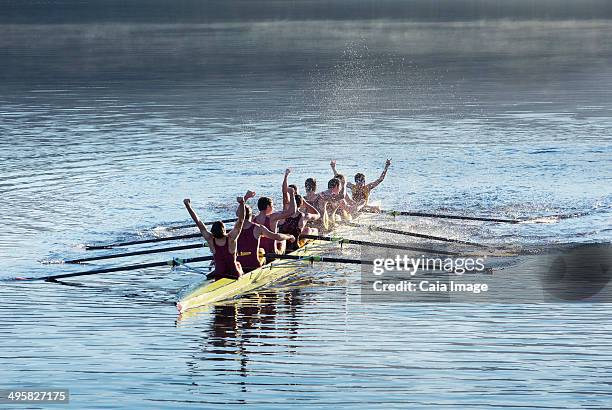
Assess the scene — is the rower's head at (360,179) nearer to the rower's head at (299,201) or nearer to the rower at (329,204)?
the rower at (329,204)

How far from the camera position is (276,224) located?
22438mm

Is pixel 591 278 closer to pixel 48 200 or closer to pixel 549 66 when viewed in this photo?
pixel 48 200

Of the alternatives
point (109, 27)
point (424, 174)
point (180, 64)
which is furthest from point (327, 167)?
point (109, 27)

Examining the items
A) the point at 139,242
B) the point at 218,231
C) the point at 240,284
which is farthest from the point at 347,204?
the point at 218,231

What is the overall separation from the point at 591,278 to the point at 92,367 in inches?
393

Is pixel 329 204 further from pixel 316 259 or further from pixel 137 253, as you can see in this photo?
pixel 137 253

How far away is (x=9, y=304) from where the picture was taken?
63.8 feet

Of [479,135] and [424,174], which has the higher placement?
[479,135]

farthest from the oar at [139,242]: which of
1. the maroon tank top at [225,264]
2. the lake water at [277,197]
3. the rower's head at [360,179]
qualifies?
the rower's head at [360,179]

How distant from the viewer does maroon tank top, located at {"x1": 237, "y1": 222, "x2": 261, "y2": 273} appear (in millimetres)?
20953

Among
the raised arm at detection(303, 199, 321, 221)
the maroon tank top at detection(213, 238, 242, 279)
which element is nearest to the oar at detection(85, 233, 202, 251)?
the raised arm at detection(303, 199, 321, 221)

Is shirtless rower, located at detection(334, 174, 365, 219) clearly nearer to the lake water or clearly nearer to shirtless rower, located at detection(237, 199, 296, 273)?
the lake water

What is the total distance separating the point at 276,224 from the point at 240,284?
2.65 meters

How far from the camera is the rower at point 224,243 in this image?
64.7 ft
